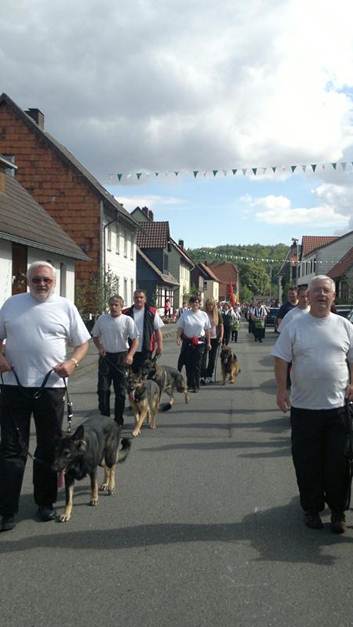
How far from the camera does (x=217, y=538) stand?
492 cm

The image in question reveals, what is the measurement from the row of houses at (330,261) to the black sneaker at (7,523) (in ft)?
105

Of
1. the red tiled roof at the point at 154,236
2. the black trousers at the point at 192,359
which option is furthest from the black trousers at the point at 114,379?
the red tiled roof at the point at 154,236

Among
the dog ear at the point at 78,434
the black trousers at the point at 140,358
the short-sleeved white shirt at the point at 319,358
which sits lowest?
the dog ear at the point at 78,434

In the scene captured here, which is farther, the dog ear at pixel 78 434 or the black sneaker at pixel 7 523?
the dog ear at pixel 78 434

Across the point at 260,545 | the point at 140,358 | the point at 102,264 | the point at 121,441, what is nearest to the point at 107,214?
the point at 102,264

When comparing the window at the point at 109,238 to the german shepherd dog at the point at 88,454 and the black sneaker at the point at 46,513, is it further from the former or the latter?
the black sneaker at the point at 46,513

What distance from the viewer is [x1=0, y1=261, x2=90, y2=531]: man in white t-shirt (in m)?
5.14

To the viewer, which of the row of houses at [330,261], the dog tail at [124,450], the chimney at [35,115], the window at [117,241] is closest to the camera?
the dog tail at [124,450]

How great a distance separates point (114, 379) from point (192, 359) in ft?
12.8

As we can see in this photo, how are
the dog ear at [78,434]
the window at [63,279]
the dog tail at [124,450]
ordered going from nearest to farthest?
the dog ear at [78,434], the dog tail at [124,450], the window at [63,279]

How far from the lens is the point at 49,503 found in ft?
17.8

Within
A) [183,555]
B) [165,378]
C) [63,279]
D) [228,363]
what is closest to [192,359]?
[228,363]

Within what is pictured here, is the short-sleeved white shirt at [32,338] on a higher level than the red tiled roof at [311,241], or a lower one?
lower

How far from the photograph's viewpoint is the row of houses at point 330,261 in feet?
162
